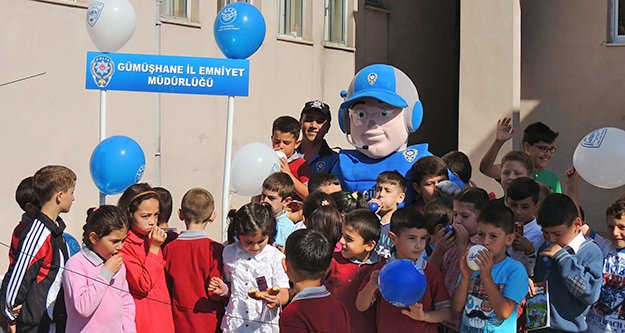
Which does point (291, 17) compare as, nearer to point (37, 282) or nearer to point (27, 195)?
point (27, 195)

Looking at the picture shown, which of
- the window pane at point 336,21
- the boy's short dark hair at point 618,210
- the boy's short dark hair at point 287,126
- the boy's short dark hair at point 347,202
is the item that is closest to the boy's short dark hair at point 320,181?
the boy's short dark hair at point 347,202

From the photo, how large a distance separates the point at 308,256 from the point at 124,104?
21.8 ft

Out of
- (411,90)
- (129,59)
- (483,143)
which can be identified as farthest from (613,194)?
(129,59)

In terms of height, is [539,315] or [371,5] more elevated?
[371,5]

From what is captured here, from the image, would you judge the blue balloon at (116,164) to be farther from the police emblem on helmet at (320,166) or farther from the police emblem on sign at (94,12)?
the police emblem on helmet at (320,166)

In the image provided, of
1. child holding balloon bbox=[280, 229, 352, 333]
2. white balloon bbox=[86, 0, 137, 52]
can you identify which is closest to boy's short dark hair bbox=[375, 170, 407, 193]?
child holding balloon bbox=[280, 229, 352, 333]

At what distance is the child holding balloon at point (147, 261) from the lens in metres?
5.40

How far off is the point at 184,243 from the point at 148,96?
217 inches

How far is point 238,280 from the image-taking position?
5.44 meters

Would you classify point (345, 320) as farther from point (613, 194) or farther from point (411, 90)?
point (613, 194)

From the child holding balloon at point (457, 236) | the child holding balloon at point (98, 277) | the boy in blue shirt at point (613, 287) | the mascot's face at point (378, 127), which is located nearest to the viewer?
the child holding balloon at point (98, 277)

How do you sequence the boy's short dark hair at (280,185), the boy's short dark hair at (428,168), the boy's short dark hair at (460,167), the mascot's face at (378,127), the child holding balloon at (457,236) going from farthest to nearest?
1. the boy's short dark hair at (460,167)
2. the mascot's face at (378,127)
3. the boy's short dark hair at (428,168)
4. the boy's short dark hair at (280,185)
5. the child holding balloon at (457,236)

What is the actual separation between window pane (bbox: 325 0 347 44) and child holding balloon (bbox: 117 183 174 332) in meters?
8.65

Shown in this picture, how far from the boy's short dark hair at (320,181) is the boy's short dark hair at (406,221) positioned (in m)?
1.31
